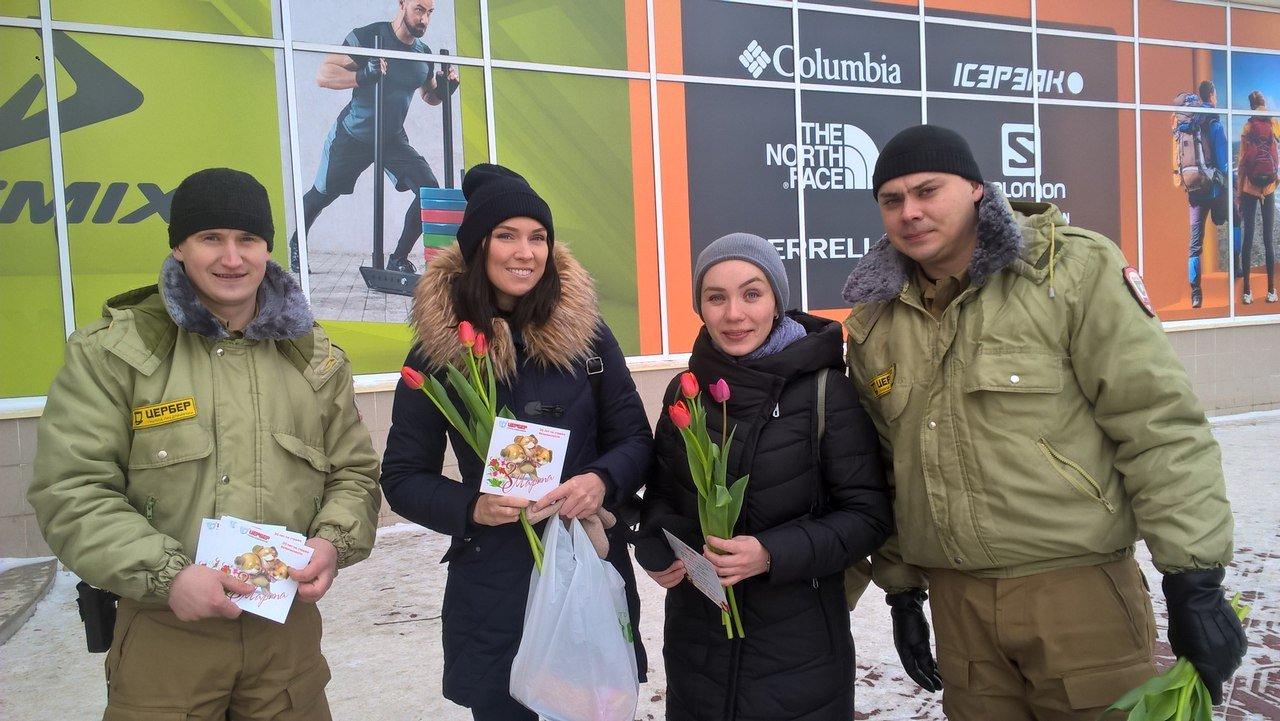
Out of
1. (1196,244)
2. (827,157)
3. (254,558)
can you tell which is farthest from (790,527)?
(1196,244)

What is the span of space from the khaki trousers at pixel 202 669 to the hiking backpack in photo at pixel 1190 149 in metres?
11.3

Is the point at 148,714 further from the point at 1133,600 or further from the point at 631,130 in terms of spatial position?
the point at 631,130

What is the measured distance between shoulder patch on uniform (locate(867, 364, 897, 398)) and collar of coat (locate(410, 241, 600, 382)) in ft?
2.41

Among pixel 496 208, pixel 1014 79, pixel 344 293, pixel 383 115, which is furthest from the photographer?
pixel 1014 79

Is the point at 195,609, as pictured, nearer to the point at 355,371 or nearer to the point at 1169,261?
the point at 355,371

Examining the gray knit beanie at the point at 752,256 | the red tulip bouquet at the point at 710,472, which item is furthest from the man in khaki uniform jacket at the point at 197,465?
the gray knit beanie at the point at 752,256

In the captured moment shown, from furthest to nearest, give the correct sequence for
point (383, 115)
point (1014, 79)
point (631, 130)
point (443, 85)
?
point (1014, 79)
point (631, 130)
point (443, 85)
point (383, 115)

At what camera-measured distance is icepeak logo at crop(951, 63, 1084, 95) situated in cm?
874

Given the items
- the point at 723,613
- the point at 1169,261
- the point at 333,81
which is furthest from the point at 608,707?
the point at 1169,261

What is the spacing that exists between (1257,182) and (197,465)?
12.7 m

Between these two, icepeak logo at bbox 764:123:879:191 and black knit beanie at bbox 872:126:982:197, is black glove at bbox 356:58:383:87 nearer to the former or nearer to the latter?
icepeak logo at bbox 764:123:879:191

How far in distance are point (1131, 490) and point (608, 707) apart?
1225 millimetres

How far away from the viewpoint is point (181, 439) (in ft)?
5.87

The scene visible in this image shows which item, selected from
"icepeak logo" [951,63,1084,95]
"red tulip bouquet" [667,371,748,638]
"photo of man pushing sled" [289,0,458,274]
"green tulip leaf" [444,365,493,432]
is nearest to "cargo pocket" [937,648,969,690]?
"red tulip bouquet" [667,371,748,638]
